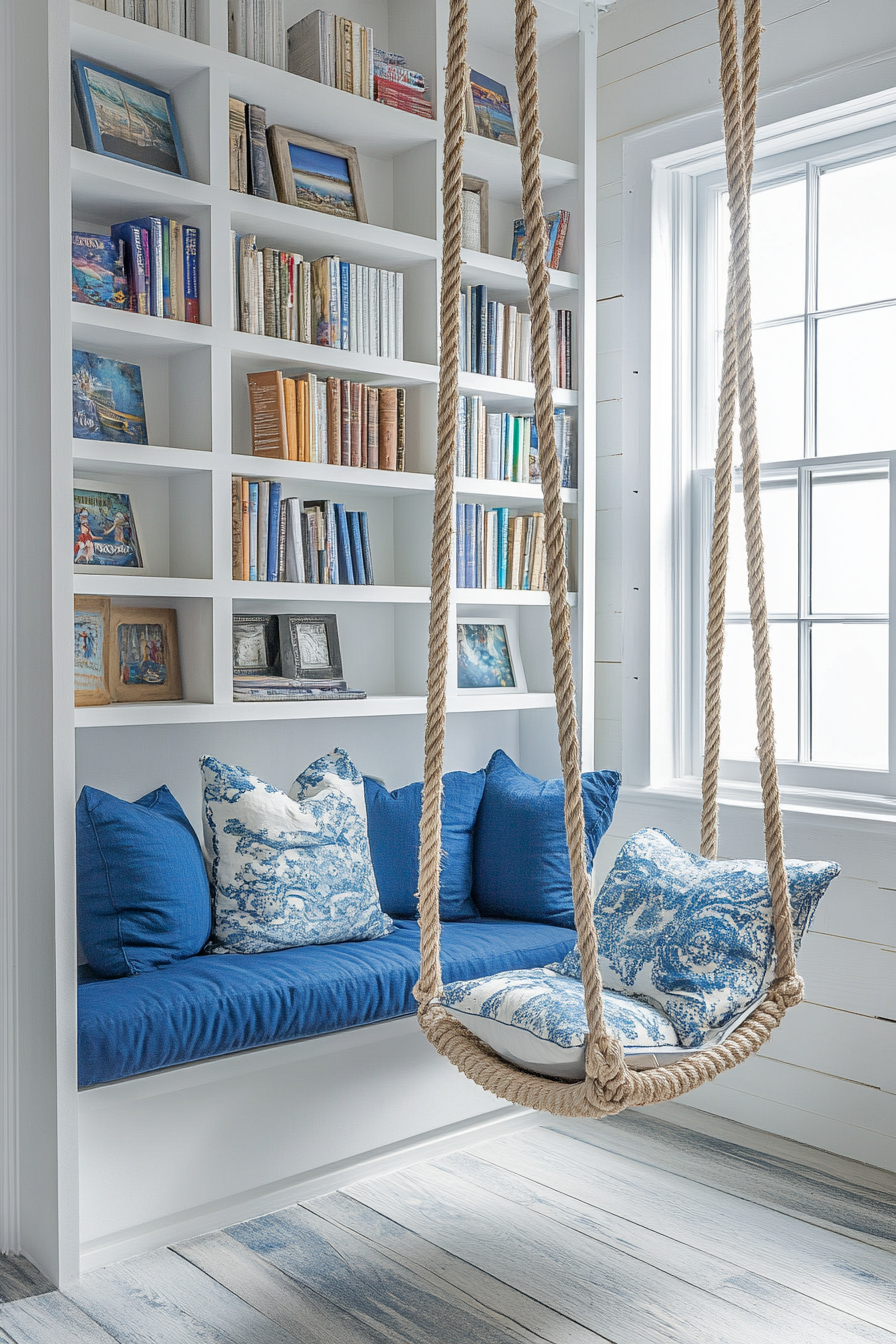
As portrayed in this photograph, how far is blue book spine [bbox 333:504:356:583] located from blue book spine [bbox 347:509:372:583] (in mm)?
15

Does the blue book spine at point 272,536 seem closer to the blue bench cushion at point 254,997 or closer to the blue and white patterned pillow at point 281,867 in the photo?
the blue and white patterned pillow at point 281,867

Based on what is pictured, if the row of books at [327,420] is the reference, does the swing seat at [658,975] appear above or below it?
below

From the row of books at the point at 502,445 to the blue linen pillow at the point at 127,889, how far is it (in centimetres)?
131

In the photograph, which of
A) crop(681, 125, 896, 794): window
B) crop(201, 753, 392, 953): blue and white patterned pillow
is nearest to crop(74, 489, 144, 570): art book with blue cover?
crop(201, 753, 392, 953): blue and white patterned pillow

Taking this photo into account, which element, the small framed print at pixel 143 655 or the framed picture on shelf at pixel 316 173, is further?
the framed picture on shelf at pixel 316 173

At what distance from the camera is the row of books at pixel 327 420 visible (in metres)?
2.84

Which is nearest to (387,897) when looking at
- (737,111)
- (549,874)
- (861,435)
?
(549,874)

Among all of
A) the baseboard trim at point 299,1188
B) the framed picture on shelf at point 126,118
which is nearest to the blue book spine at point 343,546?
the framed picture on shelf at point 126,118

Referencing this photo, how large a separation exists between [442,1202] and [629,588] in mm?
1734

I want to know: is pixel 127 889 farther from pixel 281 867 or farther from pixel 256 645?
pixel 256 645

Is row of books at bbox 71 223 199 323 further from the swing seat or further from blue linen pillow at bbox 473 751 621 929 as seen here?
the swing seat

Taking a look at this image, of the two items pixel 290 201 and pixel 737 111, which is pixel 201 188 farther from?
pixel 737 111

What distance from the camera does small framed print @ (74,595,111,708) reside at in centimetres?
261

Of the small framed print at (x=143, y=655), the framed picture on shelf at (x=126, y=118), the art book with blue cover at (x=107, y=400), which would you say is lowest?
the small framed print at (x=143, y=655)
